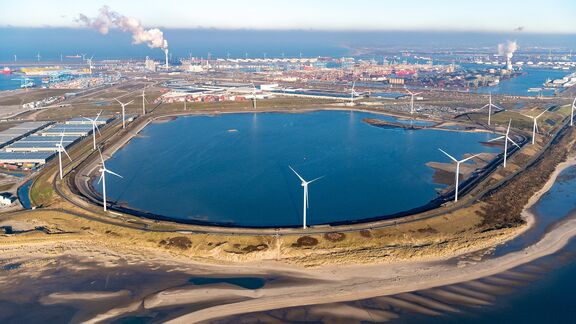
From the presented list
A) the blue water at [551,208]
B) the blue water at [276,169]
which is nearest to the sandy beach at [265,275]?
the blue water at [551,208]

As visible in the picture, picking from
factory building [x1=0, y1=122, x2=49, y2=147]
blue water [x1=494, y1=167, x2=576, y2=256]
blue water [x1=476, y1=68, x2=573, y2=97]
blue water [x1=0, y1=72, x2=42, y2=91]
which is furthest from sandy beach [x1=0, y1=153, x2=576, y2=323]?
blue water [x1=0, y1=72, x2=42, y2=91]

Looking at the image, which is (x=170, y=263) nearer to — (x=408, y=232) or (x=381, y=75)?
(x=408, y=232)

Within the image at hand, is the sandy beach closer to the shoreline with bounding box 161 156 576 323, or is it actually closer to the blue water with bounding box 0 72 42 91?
the shoreline with bounding box 161 156 576 323

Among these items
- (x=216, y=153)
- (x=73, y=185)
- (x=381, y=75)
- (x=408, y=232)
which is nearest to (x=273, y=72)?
(x=381, y=75)

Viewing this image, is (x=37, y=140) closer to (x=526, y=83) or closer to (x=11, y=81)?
(x=11, y=81)

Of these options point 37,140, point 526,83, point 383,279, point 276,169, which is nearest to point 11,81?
point 37,140

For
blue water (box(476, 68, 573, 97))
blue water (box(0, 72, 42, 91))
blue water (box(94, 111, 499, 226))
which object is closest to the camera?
blue water (box(94, 111, 499, 226))

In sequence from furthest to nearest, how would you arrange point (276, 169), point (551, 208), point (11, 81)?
point (11, 81) < point (276, 169) < point (551, 208)

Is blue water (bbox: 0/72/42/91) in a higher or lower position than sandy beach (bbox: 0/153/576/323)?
higher

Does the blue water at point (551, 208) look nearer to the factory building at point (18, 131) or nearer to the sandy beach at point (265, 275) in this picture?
the sandy beach at point (265, 275)
